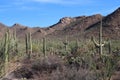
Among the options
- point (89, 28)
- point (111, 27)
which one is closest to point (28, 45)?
point (111, 27)

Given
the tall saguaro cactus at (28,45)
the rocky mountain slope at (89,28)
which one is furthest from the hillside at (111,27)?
the tall saguaro cactus at (28,45)

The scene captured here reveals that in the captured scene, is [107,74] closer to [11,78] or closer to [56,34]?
[11,78]

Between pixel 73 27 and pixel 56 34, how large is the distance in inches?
234

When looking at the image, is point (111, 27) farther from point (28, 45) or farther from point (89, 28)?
point (28, 45)

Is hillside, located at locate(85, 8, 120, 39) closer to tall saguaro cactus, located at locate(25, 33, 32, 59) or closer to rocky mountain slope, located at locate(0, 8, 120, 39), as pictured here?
rocky mountain slope, located at locate(0, 8, 120, 39)

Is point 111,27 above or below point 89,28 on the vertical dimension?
below

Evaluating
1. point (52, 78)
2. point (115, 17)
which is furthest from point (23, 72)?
point (115, 17)

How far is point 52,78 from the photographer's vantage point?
18688 millimetres

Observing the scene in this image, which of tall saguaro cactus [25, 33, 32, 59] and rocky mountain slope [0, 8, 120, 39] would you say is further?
rocky mountain slope [0, 8, 120, 39]

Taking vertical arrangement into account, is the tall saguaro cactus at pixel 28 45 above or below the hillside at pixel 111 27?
below

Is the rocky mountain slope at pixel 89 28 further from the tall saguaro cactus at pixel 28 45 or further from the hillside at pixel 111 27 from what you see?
the tall saguaro cactus at pixel 28 45

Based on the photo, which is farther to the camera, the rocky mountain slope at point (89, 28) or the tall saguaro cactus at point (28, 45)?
the rocky mountain slope at point (89, 28)

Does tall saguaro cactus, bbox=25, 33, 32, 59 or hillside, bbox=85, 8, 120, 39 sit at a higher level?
hillside, bbox=85, 8, 120, 39

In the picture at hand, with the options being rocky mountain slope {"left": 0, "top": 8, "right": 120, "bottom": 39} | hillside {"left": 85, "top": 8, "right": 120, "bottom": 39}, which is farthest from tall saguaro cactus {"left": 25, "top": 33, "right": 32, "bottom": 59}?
hillside {"left": 85, "top": 8, "right": 120, "bottom": 39}
